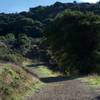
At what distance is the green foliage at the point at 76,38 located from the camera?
2175 inches

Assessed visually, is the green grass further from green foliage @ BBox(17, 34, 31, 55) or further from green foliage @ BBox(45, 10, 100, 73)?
green foliage @ BBox(17, 34, 31, 55)

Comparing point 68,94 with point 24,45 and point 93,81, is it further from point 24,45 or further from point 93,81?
point 24,45

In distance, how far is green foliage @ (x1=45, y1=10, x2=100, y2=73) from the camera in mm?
55250

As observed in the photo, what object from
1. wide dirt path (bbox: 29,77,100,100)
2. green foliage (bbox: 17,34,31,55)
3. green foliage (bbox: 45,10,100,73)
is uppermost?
wide dirt path (bbox: 29,77,100,100)

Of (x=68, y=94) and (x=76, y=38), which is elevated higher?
(x=68, y=94)

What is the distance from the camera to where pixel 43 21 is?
7210 inches

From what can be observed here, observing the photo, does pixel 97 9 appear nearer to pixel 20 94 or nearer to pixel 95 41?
pixel 95 41

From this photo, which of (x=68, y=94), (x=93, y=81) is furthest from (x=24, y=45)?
(x=68, y=94)

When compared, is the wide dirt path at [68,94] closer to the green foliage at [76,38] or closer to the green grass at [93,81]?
the green grass at [93,81]

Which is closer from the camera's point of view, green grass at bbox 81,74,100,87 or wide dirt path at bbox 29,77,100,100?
wide dirt path at bbox 29,77,100,100

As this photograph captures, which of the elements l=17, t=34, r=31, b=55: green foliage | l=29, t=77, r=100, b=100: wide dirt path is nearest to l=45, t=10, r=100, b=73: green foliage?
l=29, t=77, r=100, b=100: wide dirt path

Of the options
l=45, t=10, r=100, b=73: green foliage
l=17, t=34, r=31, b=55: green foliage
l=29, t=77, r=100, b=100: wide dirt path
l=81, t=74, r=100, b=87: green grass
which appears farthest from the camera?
l=17, t=34, r=31, b=55: green foliage

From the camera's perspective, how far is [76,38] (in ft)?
183

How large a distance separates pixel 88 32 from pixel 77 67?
4711mm
